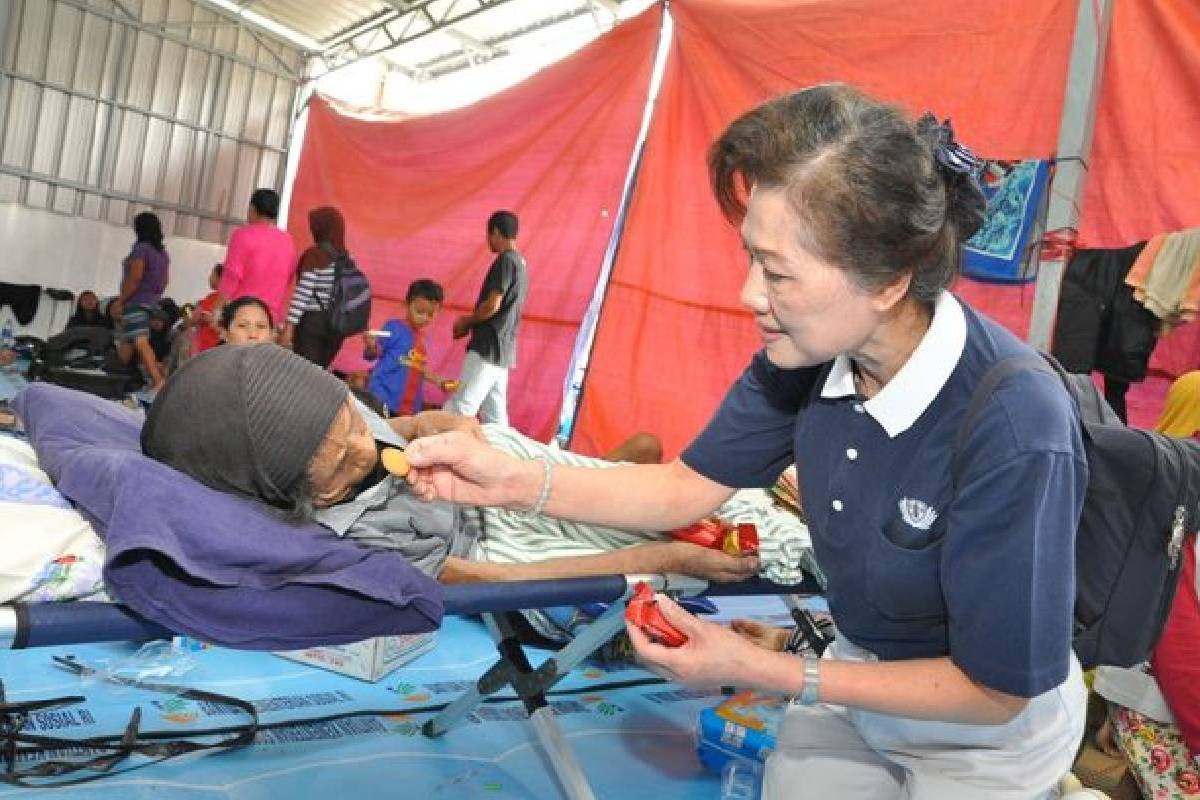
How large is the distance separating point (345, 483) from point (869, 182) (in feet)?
3.64

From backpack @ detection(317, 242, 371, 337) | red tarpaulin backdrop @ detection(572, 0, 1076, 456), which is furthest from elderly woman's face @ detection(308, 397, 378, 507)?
backpack @ detection(317, 242, 371, 337)

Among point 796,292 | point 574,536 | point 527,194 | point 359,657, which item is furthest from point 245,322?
point 796,292

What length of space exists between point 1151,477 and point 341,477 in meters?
1.29

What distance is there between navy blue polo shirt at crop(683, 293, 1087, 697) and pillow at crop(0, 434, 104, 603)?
3.48 feet

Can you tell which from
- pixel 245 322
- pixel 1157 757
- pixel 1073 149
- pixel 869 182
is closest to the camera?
pixel 869 182

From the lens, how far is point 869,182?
3.52 feet

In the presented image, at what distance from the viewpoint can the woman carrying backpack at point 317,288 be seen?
17.6 ft

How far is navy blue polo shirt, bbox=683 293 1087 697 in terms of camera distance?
3.43 ft

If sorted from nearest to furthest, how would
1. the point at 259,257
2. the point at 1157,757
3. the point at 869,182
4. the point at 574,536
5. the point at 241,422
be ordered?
the point at 869,182 → the point at 241,422 → the point at 1157,757 → the point at 574,536 → the point at 259,257

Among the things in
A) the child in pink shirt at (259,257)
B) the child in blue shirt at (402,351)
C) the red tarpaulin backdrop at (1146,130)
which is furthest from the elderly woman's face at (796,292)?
the child in pink shirt at (259,257)

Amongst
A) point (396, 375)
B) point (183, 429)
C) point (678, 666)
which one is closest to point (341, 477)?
point (183, 429)

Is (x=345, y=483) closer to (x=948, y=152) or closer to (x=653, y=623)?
(x=653, y=623)

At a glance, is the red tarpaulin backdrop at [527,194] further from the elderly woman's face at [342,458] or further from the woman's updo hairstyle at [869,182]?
the woman's updo hairstyle at [869,182]

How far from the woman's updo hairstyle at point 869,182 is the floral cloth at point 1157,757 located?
1590mm
